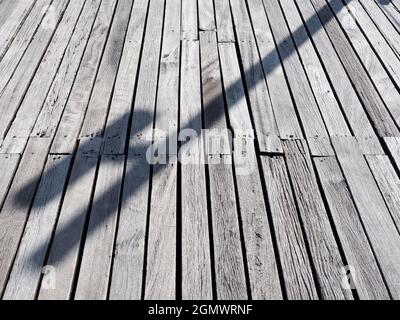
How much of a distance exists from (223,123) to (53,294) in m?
1.27

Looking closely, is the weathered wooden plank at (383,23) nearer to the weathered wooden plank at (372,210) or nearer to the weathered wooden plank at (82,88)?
the weathered wooden plank at (372,210)

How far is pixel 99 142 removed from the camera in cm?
220

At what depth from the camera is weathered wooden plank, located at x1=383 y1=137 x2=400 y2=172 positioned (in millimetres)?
2178

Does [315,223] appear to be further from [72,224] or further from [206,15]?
[206,15]

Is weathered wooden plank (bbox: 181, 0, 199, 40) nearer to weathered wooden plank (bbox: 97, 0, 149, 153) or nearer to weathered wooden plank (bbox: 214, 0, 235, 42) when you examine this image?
weathered wooden plank (bbox: 214, 0, 235, 42)

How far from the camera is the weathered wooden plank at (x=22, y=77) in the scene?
7.71 ft

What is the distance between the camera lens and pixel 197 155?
214cm

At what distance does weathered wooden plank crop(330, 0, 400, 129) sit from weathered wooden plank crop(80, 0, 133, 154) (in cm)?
166

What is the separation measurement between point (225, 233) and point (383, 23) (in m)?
2.44

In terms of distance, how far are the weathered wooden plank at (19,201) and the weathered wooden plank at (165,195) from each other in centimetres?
57

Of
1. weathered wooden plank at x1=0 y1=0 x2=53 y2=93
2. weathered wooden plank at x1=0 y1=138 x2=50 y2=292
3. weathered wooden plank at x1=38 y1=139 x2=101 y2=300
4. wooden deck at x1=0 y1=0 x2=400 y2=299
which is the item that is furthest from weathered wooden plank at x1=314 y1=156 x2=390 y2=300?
weathered wooden plank at x1=0 y1=0 x2=53 y2=93

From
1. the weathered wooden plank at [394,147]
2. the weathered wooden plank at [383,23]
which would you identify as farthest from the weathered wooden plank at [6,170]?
the weathered wooden plank at [383,23]
